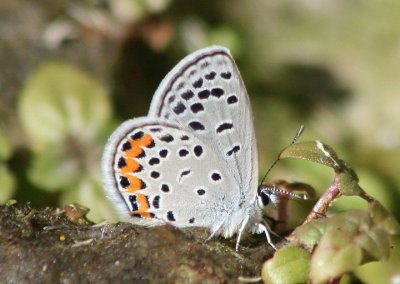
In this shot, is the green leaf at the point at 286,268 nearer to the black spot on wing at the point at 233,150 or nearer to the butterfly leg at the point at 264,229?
the butterfly leg at the point at 264,229

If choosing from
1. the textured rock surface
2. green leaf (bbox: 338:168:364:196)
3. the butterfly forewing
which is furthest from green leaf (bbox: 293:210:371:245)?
the butterfly forewing

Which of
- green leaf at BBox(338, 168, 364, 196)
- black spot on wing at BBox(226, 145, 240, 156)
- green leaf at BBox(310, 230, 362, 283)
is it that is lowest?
green leaf at BBox(310, 230, 362, 283)

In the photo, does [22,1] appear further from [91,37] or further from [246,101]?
[246,101]

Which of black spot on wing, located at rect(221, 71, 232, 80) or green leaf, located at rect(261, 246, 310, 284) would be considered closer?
green leaf, located at rect(261, 246, 310, 284)

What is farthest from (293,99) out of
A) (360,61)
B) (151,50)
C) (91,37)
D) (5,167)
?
(5,167)

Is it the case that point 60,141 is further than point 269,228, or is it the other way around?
point 60,141

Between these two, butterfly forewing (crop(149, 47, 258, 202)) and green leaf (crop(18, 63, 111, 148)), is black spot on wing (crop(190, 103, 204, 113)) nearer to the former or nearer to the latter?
butterfly forewing (crop(149, 47, 258, 202))

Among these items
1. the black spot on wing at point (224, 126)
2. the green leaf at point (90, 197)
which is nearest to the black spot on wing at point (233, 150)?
the black spot on wing at point (224, 126)
